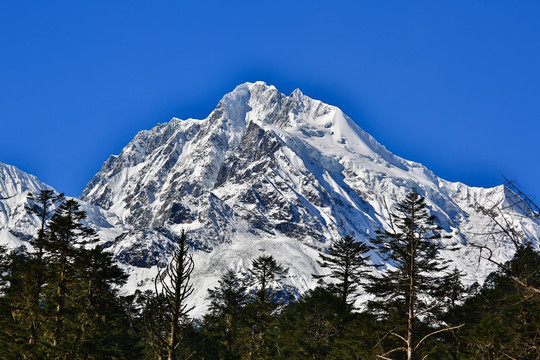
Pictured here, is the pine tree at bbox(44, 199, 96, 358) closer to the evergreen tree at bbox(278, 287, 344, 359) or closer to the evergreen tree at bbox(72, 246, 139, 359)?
the evergreen tree at bbox(72, 246, 139, 359)

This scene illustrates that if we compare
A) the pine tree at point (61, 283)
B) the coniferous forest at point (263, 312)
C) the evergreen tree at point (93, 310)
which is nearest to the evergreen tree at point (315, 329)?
the coniferous forest at point (263, 312)

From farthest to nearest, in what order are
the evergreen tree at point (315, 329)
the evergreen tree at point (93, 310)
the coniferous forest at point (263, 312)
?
the evergreen tree at point (315, 329) < the evergreen tree at point (93, 310) < the coniferous forest at point (263, 312)

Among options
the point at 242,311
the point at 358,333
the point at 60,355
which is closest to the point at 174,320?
the point at 60,355

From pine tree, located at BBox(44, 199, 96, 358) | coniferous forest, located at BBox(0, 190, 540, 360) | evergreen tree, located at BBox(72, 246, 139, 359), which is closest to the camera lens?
coniferous forest, located at BBox(0, 190, 540, 360)

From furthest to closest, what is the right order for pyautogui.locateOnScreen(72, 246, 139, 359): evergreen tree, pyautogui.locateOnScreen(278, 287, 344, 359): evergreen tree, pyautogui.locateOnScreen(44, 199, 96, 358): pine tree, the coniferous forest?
pyautogui.locateOnScreen(278, 287, 344, 359): evergreen tree
pyautogui.locateOnScreen(72, 246, 139, 359): evergreen tree
pyautogui.locateOnScreen(44, 199, 96, 358): pine tree
the coniferous forest

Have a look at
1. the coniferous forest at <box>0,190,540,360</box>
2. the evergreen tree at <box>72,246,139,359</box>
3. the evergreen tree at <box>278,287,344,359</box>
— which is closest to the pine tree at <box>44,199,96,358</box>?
the coniferous forest at <box>0,190,540,360</box>

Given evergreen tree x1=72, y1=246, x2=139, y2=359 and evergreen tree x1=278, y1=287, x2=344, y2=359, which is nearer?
evergreen tree x1=72, y1=246, x2=139, y2=359

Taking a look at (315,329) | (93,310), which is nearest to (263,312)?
(315,329)

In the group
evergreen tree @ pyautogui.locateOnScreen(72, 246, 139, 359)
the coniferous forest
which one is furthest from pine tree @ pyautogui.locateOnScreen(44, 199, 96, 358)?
evergreen tree @ pyautogui.locateOnScreen(72, 246, 139, 359)

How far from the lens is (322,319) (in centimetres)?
3859

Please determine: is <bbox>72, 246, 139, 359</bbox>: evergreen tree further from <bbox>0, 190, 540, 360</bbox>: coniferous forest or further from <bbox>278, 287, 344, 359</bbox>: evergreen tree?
<bbox>278, 287, 344, 359</bbox>: evergreen tree

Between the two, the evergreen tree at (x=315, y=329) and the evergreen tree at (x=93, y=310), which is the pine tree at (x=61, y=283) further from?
the evergreen tree at (x=315, y=329)

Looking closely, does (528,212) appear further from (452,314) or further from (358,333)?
(452,314)

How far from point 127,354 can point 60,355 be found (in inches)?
445
